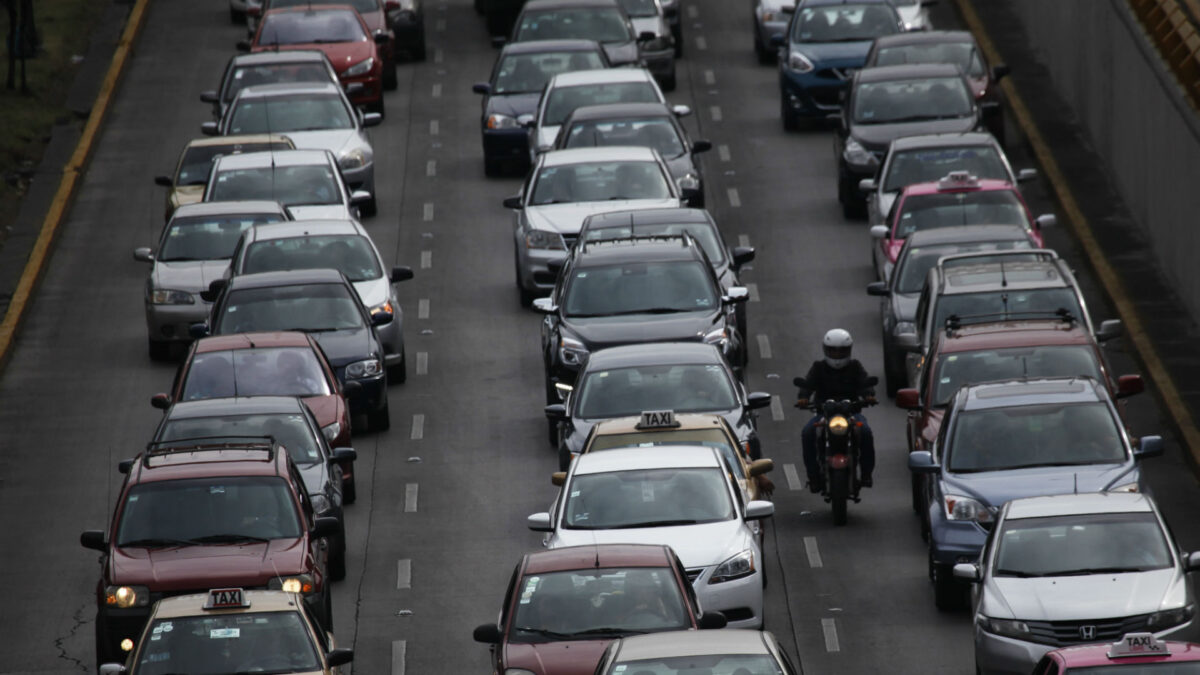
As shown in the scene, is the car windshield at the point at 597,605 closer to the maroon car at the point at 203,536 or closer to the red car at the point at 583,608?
the red car at the point at 583,608

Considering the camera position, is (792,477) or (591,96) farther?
(591,96)

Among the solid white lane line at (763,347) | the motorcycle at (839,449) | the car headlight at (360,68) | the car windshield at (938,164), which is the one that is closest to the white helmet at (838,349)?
the motorcycle at (839,449)

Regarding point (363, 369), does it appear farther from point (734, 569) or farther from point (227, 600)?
point (227, 600)

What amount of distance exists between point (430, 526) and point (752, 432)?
10.1 feet

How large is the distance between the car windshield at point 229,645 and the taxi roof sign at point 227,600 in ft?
0.22

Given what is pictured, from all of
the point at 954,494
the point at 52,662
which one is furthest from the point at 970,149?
the point at 52,662

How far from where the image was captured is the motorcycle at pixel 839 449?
22.5 metres

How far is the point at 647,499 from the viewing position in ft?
64.5

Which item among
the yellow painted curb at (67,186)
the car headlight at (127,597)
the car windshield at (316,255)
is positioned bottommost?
the yellow painted curb at (67,186)

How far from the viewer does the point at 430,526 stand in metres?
23.4

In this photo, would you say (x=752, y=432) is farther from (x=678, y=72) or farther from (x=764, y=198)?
(x=678, y=72)

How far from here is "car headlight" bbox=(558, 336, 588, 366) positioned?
2539 cm

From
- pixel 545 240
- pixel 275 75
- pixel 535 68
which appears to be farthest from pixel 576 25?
pixel 545 240

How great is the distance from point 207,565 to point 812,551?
5.80 meters
